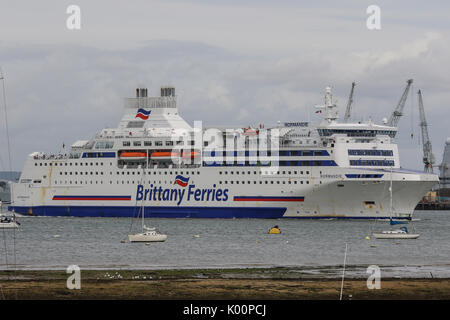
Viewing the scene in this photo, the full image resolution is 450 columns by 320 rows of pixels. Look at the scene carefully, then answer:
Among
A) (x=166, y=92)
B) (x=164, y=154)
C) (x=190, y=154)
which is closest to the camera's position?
(x=190, y=154)

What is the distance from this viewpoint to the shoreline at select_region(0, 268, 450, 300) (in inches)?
1128

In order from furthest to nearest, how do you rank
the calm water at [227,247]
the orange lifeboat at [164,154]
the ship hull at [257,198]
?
the orange lifeboat at [164,154] → the ship hull at [257,198] → the calm water at [227,247]

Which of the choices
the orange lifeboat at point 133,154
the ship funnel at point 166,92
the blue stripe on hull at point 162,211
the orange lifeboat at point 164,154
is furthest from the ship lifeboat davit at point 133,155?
the ship funnel at point 166,92

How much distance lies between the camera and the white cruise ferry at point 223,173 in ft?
229

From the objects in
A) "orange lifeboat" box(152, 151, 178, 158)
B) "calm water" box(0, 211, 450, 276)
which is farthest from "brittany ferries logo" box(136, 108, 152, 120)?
"calm water" box(0, 211, 450, 276)

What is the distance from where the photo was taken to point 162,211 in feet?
248

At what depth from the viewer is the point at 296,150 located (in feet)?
233

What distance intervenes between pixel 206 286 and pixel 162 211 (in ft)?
147

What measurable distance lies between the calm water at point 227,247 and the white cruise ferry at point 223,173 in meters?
1.77

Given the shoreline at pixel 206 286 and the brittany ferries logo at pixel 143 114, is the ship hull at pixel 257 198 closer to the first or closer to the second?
the brittany ferries logo at pixel 143 114

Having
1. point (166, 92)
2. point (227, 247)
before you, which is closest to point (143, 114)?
point (166, 92)

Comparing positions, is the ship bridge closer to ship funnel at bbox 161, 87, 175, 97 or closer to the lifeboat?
ship funnel at bbox 161, 87, 175, 97

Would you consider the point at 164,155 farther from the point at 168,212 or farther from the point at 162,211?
the point at 168,212
